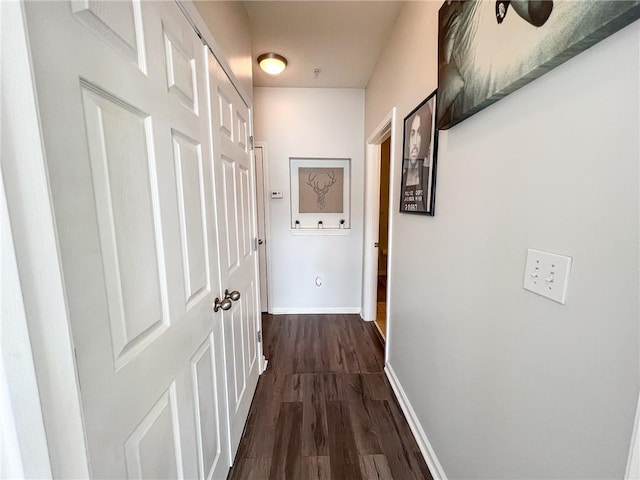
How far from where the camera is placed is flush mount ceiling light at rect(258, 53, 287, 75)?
2146 mm

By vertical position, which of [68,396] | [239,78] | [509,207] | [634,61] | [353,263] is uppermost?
[239,78]

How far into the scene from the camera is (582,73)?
0.57 metres

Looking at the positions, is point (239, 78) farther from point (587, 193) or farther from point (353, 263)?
point (353, 263)

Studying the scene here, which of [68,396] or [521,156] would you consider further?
[521,156]

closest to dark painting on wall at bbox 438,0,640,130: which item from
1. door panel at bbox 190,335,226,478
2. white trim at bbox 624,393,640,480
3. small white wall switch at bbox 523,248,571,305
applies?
small white wall switch at bbox 523,248,571,305

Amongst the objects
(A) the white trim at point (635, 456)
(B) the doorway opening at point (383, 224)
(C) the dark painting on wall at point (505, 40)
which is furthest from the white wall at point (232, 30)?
(B) the doorway opening at point (383, 224)

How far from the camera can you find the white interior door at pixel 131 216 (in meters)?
0.43

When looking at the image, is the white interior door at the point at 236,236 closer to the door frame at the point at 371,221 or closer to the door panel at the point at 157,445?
the door panel at the point at 157,445

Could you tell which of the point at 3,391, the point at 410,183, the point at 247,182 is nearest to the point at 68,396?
the point at 3,391

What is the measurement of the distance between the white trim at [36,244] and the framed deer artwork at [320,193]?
2.59 m

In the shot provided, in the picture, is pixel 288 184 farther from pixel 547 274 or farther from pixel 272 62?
pixel 547 274

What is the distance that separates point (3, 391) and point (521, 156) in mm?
1203

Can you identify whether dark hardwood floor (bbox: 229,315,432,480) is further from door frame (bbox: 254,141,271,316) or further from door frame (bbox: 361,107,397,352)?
door frame (bbox: 254,141,271,316)

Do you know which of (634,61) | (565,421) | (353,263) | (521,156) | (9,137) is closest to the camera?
(9,137)
